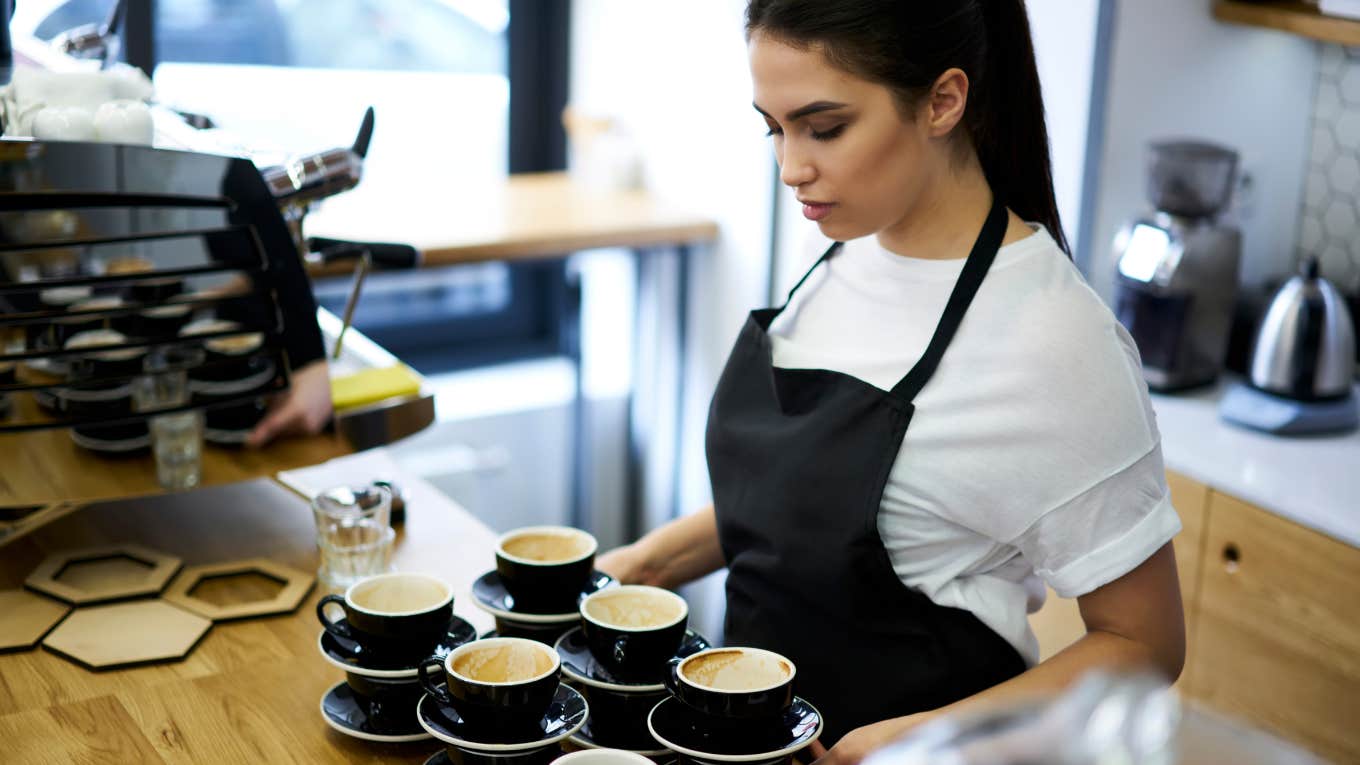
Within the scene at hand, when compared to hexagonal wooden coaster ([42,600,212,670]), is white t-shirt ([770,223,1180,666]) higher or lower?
higher

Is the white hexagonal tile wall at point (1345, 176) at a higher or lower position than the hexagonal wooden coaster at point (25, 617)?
higher

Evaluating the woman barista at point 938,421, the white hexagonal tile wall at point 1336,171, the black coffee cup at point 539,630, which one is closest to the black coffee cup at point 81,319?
the black coffee cup at point 539,630

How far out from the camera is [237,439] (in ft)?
4.99

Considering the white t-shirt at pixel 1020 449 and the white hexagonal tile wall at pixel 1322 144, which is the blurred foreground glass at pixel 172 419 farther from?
the white hexagonal tile wall at pixel 1322 144

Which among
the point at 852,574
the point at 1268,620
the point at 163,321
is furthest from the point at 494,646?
the point at 1268,620

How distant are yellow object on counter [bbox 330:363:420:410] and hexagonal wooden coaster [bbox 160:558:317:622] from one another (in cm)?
20

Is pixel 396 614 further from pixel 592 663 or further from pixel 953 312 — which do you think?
pixel 953 312

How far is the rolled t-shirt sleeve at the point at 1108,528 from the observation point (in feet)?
3.85

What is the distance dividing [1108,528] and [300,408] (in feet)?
2.74

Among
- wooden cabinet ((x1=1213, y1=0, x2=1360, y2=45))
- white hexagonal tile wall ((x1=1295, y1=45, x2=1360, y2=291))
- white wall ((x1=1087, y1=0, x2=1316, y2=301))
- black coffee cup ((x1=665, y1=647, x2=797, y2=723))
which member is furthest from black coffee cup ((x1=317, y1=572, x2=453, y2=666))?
white hexagonal tile wall ((x1=1295, y1=45, x2=1360, y2=291))

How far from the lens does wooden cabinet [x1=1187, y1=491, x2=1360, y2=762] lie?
1.95 meters

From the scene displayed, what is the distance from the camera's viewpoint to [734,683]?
1042mm

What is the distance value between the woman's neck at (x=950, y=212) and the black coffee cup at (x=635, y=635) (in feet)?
1.40

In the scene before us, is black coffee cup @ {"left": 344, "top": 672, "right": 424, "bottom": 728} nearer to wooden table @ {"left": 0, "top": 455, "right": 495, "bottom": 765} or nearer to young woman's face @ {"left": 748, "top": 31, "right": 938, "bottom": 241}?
wooden table @ {"left": 0, "top": 455, "right": 495, "bottom": 765}
